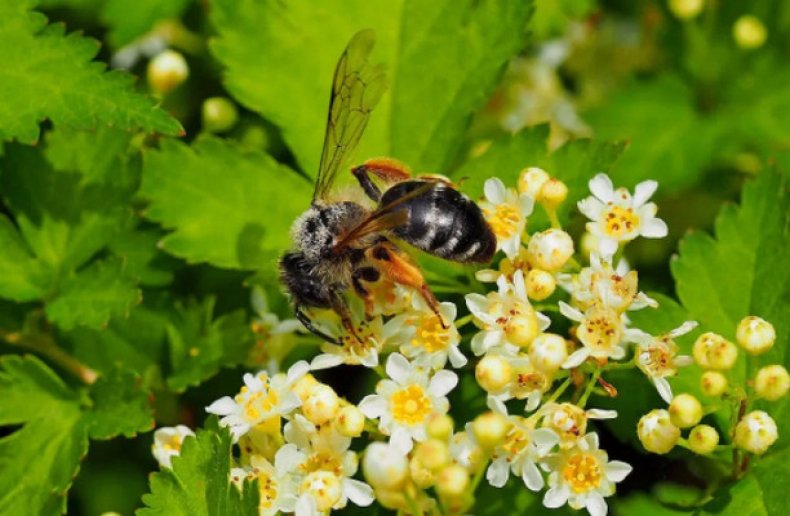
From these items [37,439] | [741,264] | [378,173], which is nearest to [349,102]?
[378,173]

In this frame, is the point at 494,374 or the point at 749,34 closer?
the point at 494,374

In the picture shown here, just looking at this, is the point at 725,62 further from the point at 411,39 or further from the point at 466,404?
the point at 466,404

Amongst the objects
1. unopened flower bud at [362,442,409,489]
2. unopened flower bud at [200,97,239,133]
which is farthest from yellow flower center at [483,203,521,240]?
unopened flower bud at [200,97,239,133]

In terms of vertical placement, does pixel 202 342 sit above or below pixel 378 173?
below

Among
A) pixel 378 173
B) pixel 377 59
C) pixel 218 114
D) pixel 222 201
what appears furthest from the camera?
pixel 218 114

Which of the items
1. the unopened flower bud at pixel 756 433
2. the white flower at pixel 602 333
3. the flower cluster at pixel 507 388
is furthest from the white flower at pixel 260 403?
the unopened flower bud at pixel 756 433

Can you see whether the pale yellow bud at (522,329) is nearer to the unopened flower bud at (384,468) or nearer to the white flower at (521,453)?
the white flower at (521,453)

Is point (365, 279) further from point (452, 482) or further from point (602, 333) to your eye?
point (452, 482)
